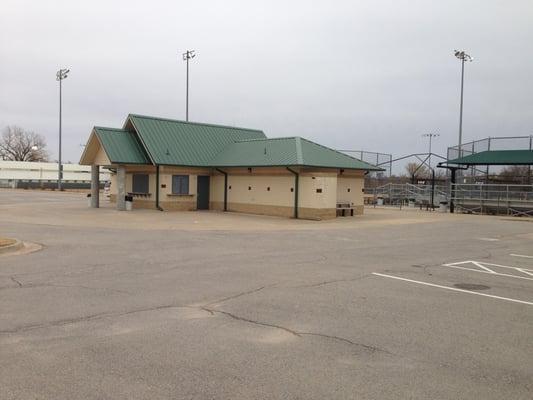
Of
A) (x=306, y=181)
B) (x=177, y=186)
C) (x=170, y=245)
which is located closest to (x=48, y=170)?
(x=177, y=186)

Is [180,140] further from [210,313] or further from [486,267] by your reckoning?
[210,313]

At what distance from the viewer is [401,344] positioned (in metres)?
6.43

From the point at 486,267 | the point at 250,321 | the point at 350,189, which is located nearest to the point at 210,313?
the point at 250,321

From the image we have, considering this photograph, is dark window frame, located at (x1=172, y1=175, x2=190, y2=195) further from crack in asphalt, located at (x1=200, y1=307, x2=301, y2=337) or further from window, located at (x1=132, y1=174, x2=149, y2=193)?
crack in asphalt, located at (x1=200, y1=307, x2=301, y2=337)

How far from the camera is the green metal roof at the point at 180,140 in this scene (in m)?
32.8

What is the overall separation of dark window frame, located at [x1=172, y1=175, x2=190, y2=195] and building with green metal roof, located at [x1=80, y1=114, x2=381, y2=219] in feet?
0.20

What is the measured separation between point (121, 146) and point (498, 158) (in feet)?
81.2

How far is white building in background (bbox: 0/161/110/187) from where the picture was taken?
97.7 meters

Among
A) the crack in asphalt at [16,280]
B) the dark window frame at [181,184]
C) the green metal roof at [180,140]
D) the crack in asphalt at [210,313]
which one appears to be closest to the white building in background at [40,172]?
the green metal roof at [180,140]

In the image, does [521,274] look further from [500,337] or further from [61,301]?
[61,301]

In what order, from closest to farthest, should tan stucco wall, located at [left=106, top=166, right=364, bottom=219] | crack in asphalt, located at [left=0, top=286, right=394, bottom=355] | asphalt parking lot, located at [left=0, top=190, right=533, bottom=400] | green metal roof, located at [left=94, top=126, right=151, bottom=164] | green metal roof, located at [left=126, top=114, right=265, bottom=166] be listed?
asphalt parking lot, located at [left=0, top=190, right=533, bottom=400]
crack in asphalt, located at [left=0, top=286, right=394, bottom=355]
tan stucco wall, located at [left=106, top=166, right=364, bottom=219]
green metal roof, located at [left=94, top=126, right=151, bottom=164]
green metal roof, located at [left=126, top=114, right=265, bottom=166]

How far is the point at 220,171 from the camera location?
1353 inches

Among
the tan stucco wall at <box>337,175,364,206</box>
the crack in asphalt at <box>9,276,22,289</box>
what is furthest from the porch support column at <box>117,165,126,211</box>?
the crack in asphalt at <box>9,276,22,289</box>

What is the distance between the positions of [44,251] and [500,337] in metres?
11.7
